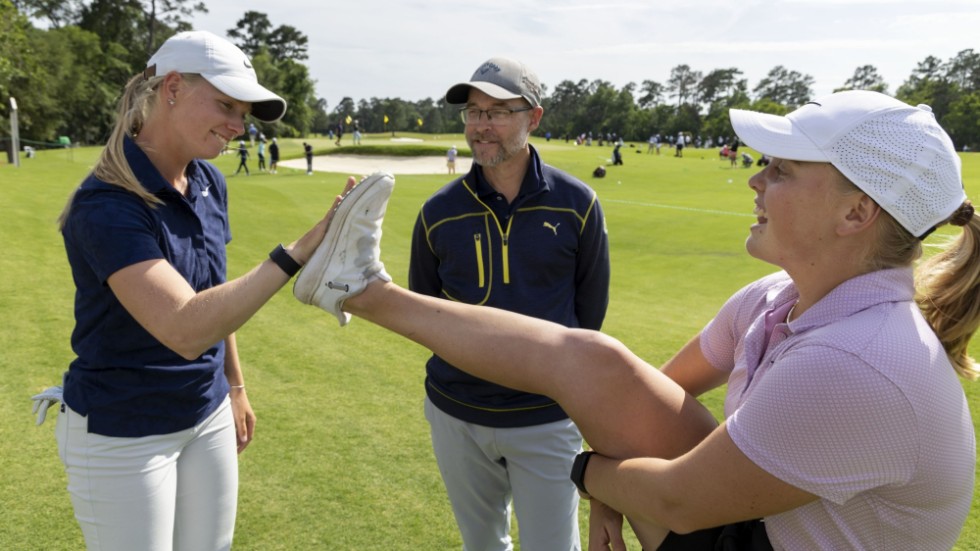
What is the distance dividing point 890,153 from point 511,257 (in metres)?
1.64

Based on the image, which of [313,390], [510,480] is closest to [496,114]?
[510,480]

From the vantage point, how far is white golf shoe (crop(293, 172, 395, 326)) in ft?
7.55

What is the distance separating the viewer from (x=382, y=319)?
233 centimetres

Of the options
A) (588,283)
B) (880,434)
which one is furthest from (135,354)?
(880,434)

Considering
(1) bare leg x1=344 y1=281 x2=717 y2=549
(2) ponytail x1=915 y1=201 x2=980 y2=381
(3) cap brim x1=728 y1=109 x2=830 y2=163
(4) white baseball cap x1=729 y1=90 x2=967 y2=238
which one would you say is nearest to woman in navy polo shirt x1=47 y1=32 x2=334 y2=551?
(1) bare leg x1=344 y1=281 x2=717 y2=549

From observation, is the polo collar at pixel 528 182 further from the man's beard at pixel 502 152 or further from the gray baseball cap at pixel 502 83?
the gray baseball cap at pixel 502 83

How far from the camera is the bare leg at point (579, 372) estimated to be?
6.37 feet

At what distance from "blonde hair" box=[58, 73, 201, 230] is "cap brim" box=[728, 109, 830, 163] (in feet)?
5.80

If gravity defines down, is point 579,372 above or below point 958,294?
below

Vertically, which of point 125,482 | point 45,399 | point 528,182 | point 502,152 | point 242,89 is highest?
point 242,89

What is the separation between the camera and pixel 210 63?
2371 mm

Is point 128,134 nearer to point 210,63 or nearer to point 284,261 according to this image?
point 210,63

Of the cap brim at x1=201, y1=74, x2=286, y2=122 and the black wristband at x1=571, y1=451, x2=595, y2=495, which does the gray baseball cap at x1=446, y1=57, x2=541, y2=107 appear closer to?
the cap brim at x1=201, y1=74, x2=286, y2=122

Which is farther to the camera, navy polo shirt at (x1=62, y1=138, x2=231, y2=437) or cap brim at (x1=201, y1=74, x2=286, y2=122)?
cap brim at (x1=201, y1=74, x2=286, y2=122)
